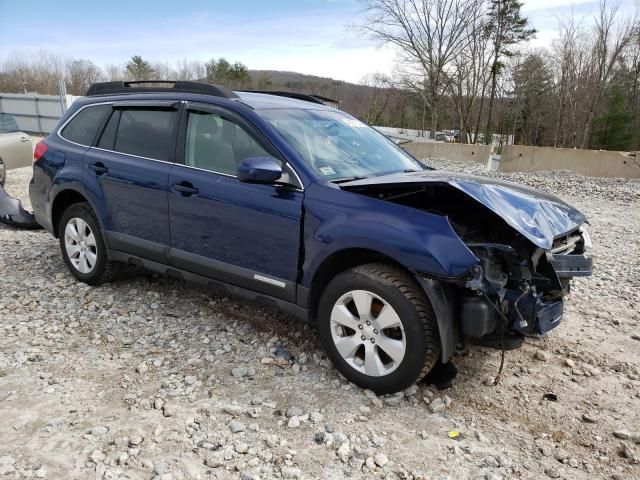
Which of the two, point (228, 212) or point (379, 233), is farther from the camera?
point (228, 212)

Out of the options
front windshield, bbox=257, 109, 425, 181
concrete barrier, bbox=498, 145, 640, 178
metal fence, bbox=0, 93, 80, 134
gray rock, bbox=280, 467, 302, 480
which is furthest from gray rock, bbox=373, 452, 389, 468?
metal fence, bbox=0, 93, 80, 134

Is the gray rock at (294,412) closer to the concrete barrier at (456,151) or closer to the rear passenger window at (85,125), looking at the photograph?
the rear passenger window at (85,125)

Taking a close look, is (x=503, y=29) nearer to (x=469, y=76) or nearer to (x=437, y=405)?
(x=469, y=76)

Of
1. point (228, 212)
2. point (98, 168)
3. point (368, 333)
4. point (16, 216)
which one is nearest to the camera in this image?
point (368, 333)

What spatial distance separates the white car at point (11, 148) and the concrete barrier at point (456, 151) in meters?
10.6

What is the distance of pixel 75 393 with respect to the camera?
3.11 metres

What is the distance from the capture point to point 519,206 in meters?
3.04

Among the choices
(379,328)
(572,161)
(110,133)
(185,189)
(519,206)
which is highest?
(110,133)

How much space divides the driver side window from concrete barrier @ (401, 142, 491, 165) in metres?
13.0

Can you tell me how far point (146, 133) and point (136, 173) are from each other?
370mm

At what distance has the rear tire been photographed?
463cm

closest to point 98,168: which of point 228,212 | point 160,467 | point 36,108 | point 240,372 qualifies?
point 228,212

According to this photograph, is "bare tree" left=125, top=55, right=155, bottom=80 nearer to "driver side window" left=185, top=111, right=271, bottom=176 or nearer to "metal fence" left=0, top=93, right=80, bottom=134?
"metal fence" left=0, top=93, right=80, bottom=134

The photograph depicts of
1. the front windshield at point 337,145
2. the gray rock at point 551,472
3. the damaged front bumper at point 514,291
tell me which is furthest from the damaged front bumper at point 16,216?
the gray rock at point 551,472
